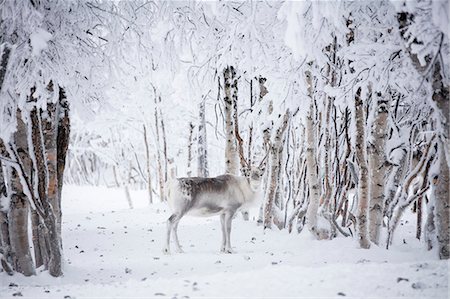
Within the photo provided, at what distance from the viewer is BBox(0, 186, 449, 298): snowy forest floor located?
3799mm

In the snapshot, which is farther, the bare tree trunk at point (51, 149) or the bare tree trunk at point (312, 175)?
the bare tree trunk at point (312, 175)

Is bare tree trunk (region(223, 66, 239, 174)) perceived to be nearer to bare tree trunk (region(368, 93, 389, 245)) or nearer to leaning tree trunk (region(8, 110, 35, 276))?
bare tree trunk (region(368, 93, 389, 245))

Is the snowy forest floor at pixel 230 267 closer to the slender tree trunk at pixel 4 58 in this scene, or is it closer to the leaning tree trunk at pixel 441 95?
the leaning tree trunk at pixel 441 95

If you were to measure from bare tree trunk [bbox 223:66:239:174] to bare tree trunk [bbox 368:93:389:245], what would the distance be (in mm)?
4763

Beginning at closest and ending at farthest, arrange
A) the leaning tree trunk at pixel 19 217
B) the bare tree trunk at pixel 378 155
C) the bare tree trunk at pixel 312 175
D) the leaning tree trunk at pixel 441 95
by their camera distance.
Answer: the leaning tree trunk at pixel 441 95
the leaning tree trunk at pixel 19 217
the bare tree trunk at pixel 378 155
the bare tree trunk at pixel 312 175

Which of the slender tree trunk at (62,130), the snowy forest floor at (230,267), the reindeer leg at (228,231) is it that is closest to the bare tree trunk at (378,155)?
the snowy forest floor at (230,267)

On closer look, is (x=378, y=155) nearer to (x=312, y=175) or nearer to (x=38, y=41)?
(x=312, y=175)

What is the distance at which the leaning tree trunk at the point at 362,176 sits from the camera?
6.18 m

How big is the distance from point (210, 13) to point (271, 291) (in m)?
3.98

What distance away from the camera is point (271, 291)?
12.5 feet

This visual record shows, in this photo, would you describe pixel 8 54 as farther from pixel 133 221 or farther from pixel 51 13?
pixel 133 221

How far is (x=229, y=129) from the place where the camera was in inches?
412

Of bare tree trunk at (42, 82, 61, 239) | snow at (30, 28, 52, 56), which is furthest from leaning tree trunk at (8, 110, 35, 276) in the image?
snow at (30, 28, 52, 56)

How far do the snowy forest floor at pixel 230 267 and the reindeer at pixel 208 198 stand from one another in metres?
0.53
